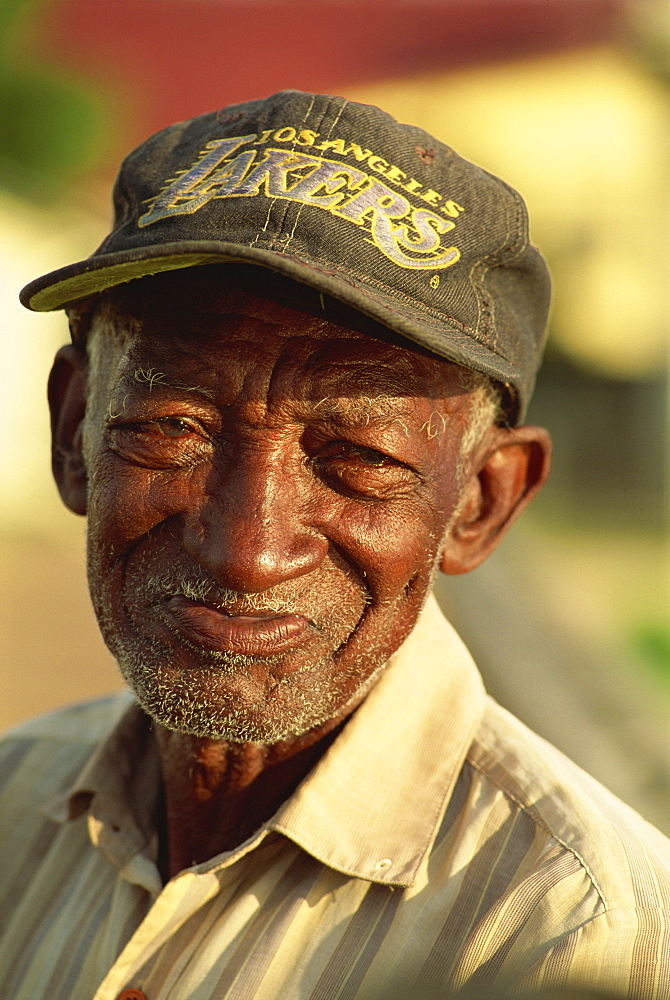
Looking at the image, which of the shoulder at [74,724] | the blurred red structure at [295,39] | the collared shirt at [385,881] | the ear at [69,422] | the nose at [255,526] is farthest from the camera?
the blurred red structure at [295,39]

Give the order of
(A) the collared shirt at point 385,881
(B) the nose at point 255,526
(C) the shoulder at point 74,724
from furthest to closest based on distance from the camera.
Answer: (C) the shoulder at point 74,724 < (B) the nose at point 255,526 < (A) the collared shirt at point 385,881

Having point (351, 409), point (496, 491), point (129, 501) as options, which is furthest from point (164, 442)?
point (496, 491)

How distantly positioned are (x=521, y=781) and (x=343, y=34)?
1214 cm

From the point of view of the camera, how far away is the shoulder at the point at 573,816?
1.61 meters

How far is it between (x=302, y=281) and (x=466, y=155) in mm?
11073

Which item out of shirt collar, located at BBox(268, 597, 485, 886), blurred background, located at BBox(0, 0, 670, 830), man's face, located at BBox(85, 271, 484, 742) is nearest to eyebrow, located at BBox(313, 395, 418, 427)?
man's face, located at BBox(85, 271, 484, 742)

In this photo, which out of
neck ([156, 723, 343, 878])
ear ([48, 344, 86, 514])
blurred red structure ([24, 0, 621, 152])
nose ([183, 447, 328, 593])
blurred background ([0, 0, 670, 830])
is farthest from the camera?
blurred red structure ([24, 0, 621, 152])

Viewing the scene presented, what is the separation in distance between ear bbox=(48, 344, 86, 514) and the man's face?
272mm

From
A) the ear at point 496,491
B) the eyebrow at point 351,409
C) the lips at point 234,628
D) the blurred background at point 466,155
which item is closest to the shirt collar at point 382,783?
the ear at point 496,491

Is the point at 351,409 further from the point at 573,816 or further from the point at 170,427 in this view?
the point at 573,816

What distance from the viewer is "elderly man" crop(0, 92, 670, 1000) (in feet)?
5.48

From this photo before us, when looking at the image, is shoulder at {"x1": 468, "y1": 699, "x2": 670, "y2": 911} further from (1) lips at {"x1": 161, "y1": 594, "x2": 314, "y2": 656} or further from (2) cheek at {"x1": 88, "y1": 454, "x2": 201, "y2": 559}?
(2) cheek at {"x1": 88, "y1": 454, "x2": 201, "y2": 559}

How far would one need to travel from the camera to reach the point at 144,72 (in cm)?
1209

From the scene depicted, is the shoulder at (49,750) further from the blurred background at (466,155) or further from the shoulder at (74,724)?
the blurred background at (466,155)
